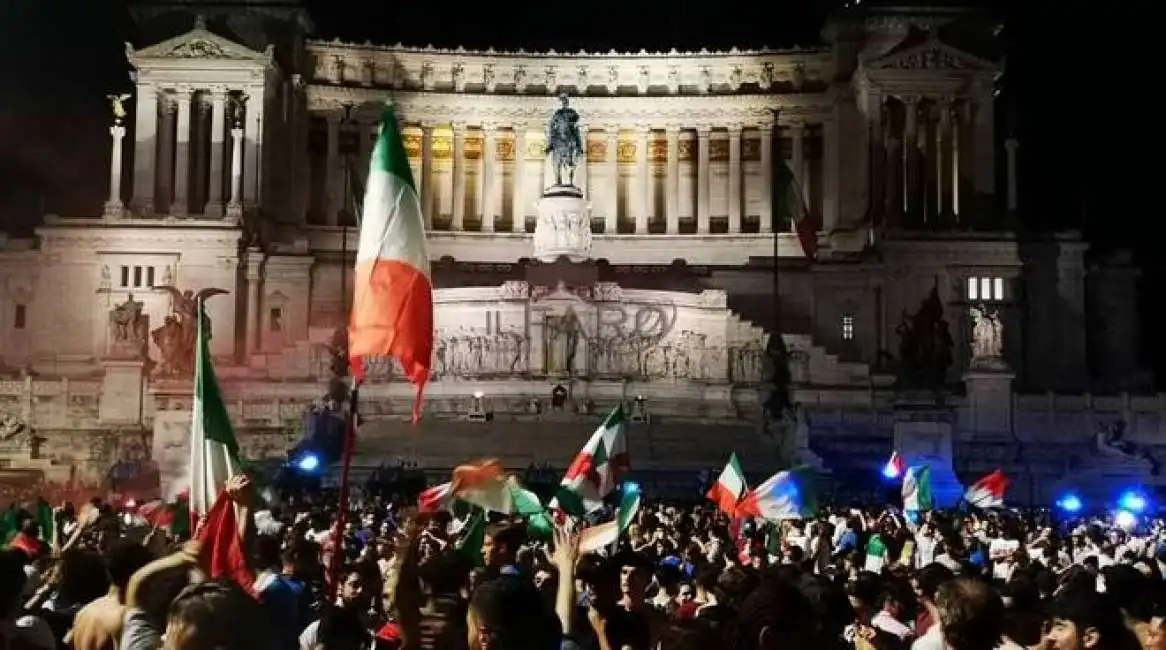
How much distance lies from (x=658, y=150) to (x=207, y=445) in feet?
287

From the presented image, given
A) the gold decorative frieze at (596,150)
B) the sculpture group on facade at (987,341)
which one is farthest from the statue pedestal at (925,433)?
the gold decorative frieze at (596,150)

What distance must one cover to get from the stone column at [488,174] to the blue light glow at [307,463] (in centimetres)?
5030

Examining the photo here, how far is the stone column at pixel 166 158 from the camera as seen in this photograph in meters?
90.0

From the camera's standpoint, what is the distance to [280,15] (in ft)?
306

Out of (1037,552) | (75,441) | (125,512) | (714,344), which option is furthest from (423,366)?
(714,344)

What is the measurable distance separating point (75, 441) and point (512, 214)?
132 feet

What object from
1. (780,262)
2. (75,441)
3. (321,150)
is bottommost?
(75,441)

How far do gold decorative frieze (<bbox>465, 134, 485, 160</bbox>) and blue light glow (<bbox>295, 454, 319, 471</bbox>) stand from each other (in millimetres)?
52817

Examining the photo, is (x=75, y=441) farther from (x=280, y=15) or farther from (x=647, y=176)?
(x=647, y=176)

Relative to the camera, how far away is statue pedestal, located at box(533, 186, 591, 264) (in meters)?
80.7

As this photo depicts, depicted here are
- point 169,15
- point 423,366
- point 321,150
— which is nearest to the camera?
point 423,366

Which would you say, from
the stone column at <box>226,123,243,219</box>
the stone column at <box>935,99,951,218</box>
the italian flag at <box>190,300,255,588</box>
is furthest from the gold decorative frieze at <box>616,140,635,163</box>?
the italian flag at <box>190,300,255,588</box>

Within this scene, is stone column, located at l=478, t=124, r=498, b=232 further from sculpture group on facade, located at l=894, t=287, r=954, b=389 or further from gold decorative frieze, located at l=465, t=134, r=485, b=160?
sculpture group on facade, located at l=894, t=287, r=954, b=389

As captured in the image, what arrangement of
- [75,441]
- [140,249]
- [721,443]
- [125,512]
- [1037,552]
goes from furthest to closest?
[140,249] → [75,441] → [721,443] → [125,512] → [1037,552]
